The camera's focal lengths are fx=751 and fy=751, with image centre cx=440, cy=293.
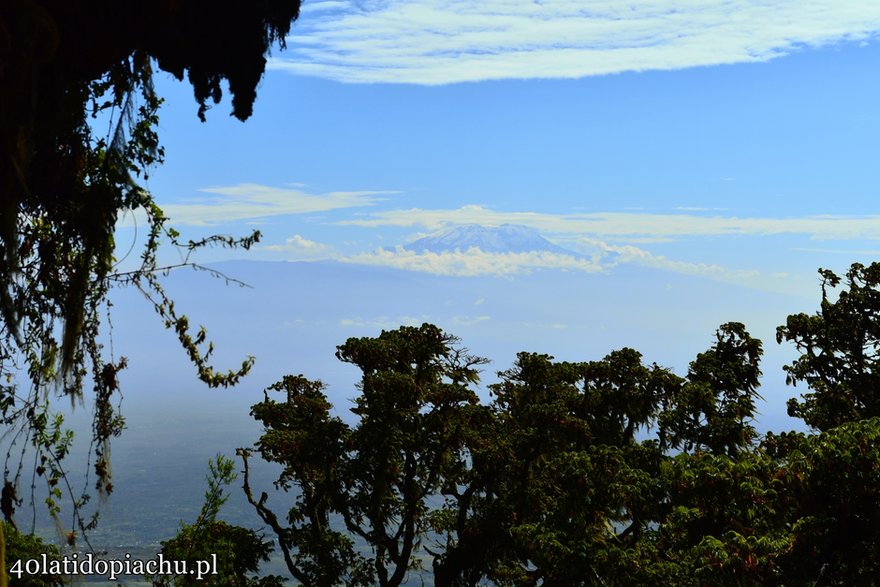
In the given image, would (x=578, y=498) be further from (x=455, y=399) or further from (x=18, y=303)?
(x=18, y=303)

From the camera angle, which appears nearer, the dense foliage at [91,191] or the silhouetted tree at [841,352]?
the dense foliage at [91,191]

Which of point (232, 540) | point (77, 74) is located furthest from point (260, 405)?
point (77, 74)

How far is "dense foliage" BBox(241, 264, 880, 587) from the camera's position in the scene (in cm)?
1159

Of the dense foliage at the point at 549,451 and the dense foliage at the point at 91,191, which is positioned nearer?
the dense foliage at the point at 91,191

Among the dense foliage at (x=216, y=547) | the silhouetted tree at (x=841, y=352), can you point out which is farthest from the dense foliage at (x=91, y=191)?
the silhouetted tree at (x=841, y=352)

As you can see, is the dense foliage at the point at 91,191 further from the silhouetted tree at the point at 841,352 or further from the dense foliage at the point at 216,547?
the silhouetted tree at the point at 841,352

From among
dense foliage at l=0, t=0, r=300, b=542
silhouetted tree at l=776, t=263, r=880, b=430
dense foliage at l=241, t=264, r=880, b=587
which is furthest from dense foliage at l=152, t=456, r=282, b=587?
silhouetted tree at l=776, t=263, r=880, b=430

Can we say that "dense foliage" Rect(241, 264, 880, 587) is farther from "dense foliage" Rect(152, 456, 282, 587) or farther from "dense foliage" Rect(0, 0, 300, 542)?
"dense foliage" Rect(0, 0, 300, 542)

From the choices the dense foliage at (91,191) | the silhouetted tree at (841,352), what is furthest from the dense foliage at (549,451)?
the dense foliage at (91,191)

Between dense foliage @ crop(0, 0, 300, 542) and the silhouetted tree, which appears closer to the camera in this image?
dense foliage @ crop(0, 0, 300, 542)

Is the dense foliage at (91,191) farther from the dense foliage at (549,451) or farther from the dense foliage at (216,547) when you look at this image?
the dense foliage at (549,451)

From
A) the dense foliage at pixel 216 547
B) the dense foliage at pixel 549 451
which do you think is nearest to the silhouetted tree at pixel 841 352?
the dense foliage at pixel 549 451

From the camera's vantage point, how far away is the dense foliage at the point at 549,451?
38.0 feet

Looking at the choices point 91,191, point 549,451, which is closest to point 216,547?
point 549,451
